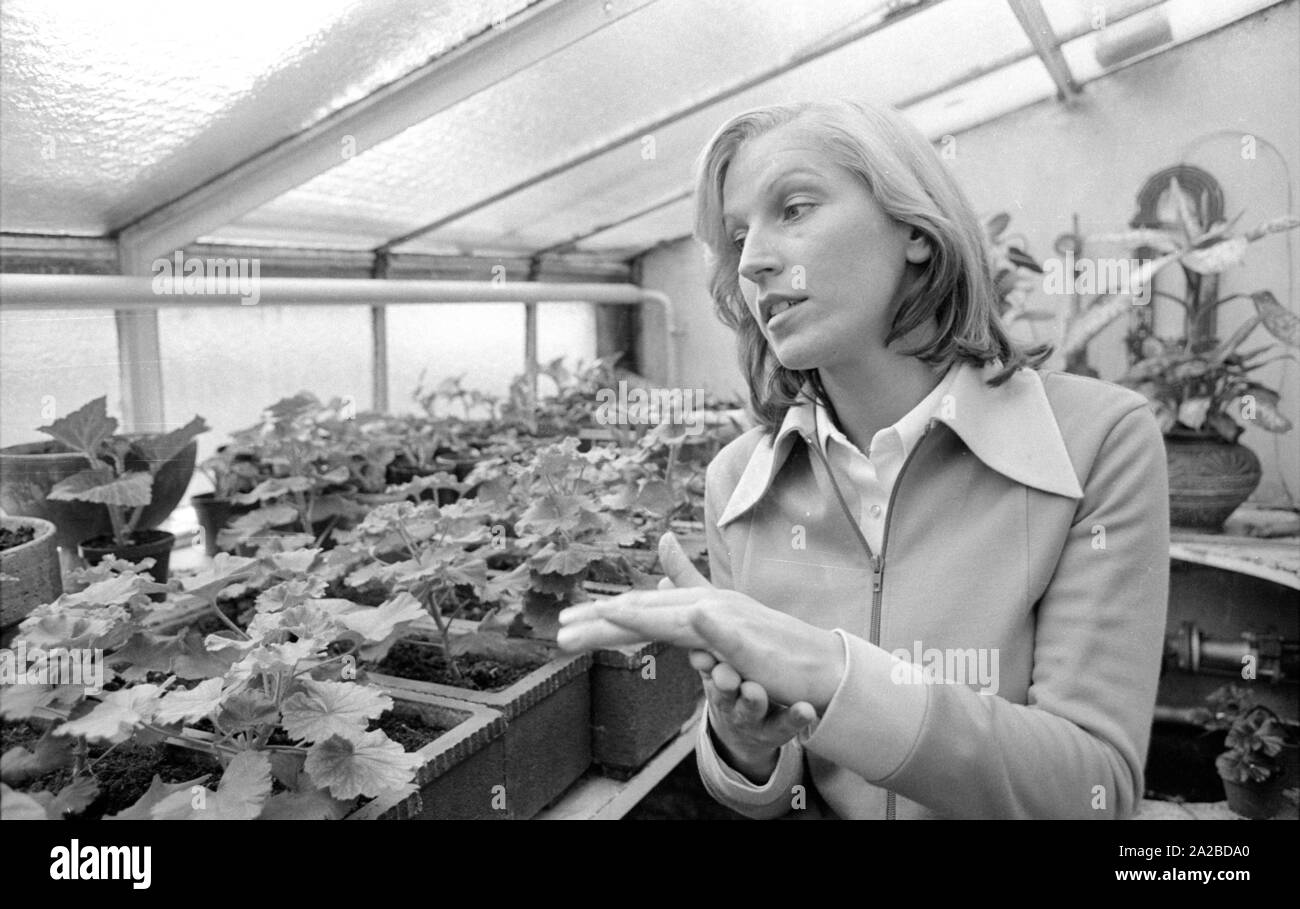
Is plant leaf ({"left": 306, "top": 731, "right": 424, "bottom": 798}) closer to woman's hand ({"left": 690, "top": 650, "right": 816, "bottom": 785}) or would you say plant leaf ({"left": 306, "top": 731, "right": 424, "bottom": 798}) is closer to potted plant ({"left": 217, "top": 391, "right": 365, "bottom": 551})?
woman's hand ({"left": 690, "top": 650, "right": 816, "bottom": 785})

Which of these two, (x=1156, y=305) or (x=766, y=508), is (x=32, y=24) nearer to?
(x=766, y=508)

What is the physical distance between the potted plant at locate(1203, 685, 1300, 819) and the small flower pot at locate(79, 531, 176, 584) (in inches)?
84.3

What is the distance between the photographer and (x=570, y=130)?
6.79ft

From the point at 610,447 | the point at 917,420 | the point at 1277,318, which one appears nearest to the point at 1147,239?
the point at 1277,318

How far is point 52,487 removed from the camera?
1178 millimetres

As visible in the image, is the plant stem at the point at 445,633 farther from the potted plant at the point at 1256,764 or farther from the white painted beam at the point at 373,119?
the potted plant at the point at 1256,764

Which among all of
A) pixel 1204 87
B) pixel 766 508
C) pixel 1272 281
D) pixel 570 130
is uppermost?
pixel 1204 87

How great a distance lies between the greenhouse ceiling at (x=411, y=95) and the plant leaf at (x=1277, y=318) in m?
0.86

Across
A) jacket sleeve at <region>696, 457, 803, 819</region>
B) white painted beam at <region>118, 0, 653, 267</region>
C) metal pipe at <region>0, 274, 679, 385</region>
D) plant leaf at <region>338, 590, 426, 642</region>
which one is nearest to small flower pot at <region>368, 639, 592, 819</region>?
plant leaf at <region>338, 590, 426, 642</region>

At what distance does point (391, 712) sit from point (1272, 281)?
3.01 m

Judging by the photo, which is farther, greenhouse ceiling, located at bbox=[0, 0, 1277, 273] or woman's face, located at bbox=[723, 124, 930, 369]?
greenhouse ceiling, located at bbox=[0, 0, 1277, 273]

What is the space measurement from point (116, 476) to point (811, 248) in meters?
0.93

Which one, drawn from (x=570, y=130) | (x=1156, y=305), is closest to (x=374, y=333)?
(x=570, y=130)

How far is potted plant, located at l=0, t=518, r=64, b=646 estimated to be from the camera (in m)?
0.87
